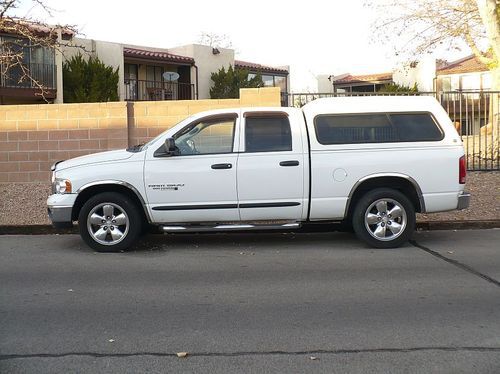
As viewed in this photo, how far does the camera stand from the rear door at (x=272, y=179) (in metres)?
8.30

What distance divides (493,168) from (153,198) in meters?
9.57

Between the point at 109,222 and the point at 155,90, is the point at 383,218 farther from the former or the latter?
the point at 155,90

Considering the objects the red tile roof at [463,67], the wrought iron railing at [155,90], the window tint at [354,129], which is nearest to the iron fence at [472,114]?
the window tint at [354,129]

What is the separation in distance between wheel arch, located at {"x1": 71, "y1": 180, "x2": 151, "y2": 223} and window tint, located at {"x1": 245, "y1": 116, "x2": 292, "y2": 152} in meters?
1.66

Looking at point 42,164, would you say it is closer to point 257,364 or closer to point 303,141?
point 303,141

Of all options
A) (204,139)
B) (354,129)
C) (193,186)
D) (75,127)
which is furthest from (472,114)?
(75,127)

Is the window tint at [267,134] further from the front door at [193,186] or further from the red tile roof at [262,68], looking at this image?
the red tile roof at [262,68]

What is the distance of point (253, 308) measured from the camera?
225 inches

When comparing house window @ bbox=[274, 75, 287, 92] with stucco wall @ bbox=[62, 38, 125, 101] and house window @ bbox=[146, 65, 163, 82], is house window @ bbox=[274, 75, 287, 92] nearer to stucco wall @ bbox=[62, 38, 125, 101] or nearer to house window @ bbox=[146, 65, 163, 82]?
house window @ bbox=[146, 65, 163, 82]

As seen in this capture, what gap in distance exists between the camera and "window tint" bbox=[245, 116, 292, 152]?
8.43 metres

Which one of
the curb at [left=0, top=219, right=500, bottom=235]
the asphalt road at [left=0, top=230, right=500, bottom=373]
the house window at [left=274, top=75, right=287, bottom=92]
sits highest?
the house window at [left=274, top=75, right=287, bottom=92]

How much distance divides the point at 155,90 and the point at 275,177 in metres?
25.6

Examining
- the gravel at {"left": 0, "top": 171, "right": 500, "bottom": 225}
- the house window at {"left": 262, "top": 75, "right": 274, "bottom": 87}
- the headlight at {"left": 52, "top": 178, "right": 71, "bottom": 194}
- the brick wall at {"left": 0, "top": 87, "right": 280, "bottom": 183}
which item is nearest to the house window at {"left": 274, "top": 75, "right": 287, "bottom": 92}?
the house window at {"left": 262, "top": 75, "right": 274, "bottom": 87}

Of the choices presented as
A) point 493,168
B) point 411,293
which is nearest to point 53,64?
point 493,168
